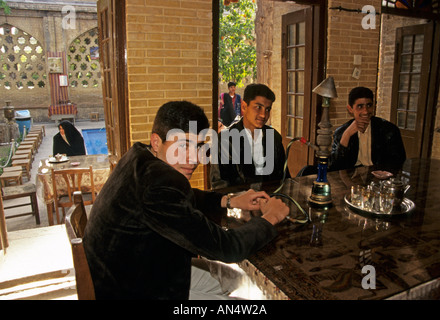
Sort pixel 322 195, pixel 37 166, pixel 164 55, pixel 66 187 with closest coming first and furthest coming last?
1. pixel 322 195
2. pixel 164 55
3. pixel 66 187
4. pixel 37 166

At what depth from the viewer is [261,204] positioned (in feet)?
6.11

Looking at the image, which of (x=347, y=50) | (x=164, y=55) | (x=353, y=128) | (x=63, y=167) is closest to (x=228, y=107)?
(x=347, y=50)

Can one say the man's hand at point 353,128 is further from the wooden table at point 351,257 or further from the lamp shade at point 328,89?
the lamp shade at point 328,89

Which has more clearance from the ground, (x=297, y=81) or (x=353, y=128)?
(x=297, y=81)

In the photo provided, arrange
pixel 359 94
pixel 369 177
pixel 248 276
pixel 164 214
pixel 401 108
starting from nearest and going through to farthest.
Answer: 1. pixel 164 214
2. pixel 248 276
3. pixel 369 177
4. pixel 359 94
5. pixel 401 108

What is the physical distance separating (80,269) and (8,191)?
4334mm

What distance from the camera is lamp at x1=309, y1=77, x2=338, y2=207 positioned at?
1.92m

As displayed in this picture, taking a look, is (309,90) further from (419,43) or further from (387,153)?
(419,43)

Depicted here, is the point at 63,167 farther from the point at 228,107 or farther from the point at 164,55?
the point at 228,107

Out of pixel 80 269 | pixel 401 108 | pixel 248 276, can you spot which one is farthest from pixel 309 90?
pixel 80 269

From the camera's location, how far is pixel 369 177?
2.69m

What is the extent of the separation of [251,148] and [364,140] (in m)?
1.23

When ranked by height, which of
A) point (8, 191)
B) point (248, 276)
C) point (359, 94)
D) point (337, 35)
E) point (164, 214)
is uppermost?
point (337, 35)

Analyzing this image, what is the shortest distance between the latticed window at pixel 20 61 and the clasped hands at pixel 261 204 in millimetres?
16846
